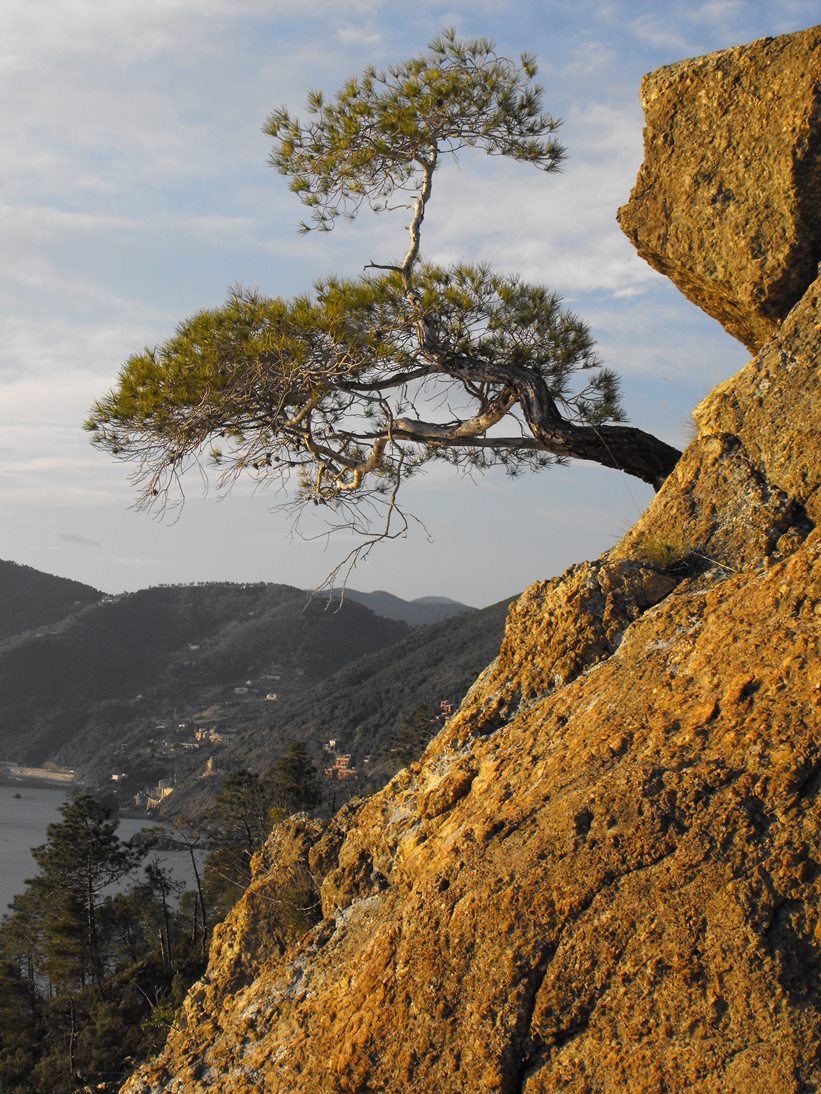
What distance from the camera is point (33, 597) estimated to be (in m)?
113

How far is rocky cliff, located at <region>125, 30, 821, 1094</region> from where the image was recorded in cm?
248

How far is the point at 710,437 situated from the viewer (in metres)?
4.30

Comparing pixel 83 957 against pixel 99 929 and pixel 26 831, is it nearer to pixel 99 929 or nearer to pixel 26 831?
pixel 99 929

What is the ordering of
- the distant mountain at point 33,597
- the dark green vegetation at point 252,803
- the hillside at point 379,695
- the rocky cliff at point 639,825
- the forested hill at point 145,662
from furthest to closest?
the distant mountain at point 33,597 → the forested hill at point 145,662 → the hillside at point 379,695 → the dark green vegetation at point 252,803 → the rocky cliff at point 639,825

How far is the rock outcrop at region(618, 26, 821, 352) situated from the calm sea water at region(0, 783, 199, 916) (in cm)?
3880

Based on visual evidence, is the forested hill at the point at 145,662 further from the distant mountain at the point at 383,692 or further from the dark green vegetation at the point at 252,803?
the dark green vegetation at the point at 252,803

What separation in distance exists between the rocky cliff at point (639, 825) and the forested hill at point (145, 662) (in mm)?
71510

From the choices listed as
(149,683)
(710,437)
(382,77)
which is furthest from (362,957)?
(149,683)

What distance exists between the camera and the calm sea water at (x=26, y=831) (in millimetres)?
Answer: 45531

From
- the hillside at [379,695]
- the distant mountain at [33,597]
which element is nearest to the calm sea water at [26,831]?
the hillside at [379,695]

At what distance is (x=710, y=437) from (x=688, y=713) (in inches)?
69.9

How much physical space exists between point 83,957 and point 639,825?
949 inches

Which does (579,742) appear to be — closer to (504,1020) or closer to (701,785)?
(701,785)

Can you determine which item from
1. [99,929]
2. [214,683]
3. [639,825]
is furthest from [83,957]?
[214,683]
